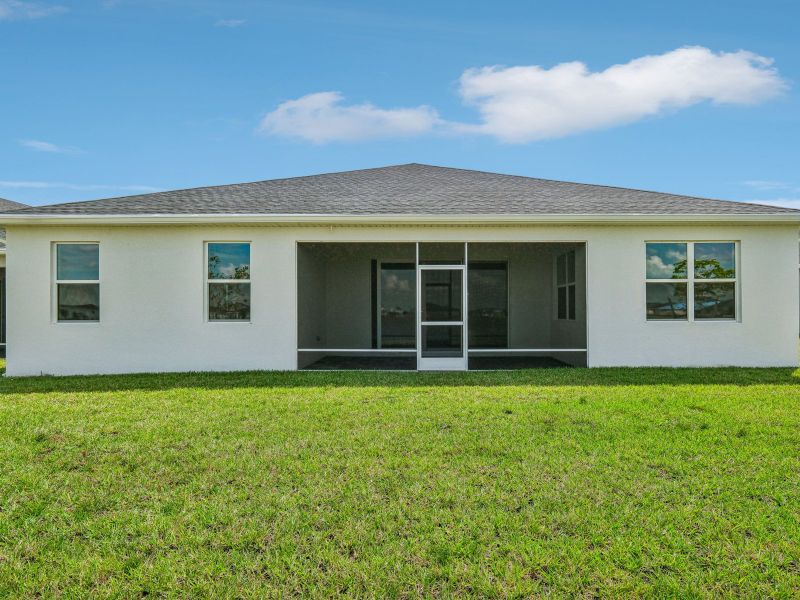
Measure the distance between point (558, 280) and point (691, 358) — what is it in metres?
4.04

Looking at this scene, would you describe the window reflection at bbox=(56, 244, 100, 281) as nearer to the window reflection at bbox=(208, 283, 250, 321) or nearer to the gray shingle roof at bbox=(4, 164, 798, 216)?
the gray shingle roof at bbox=(4, 164, 798, 216)

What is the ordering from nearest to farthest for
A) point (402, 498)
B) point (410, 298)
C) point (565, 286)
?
point (402, 498)
point (565, 286)
point (410, 298)

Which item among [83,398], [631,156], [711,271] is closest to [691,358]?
[711,271]

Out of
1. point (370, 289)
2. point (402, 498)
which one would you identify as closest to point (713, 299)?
point (370, 289)

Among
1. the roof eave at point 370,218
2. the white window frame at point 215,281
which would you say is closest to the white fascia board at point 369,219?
the roof eave at point 370,218

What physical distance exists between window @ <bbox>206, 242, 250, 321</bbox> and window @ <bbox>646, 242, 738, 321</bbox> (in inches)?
320

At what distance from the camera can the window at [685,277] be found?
34.0ft

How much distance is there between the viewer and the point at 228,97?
1430 cm

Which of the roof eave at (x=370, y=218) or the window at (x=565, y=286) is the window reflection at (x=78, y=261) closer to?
the roof eave at (x=370, y=218)

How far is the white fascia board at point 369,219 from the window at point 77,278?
57 centimetres

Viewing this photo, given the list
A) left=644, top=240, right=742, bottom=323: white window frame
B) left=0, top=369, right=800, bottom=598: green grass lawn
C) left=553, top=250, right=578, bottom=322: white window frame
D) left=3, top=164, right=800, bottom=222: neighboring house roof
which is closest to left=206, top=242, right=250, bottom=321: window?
left=3, top=164, right=800, bottom=222: neighboring house roof

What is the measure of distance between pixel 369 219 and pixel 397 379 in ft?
10.2

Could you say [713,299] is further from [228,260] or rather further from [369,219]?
[228,260]

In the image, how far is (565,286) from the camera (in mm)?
12875
